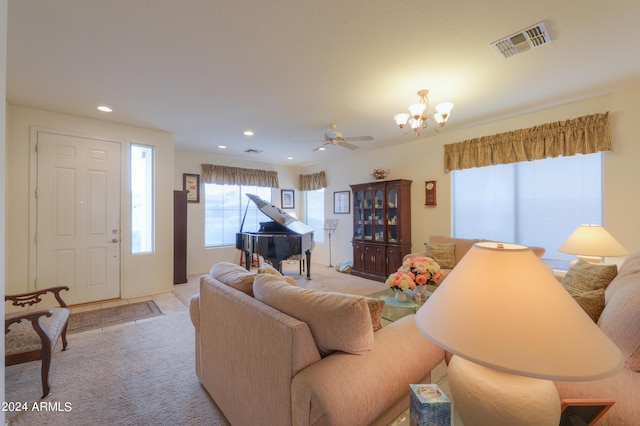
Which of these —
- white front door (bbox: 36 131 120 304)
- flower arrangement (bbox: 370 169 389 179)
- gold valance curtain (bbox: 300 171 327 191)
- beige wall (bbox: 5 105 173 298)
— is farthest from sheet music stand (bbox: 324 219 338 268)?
white front door (bbox: 36 131 120 304)

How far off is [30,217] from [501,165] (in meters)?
6.40

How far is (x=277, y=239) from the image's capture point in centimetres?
469

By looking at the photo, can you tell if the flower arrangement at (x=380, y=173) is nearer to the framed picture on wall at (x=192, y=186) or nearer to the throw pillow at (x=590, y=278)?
the throw pillow at (x=590, y=278)

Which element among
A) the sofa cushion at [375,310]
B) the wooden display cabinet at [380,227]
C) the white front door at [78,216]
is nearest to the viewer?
the sofa cushion at [375,310]

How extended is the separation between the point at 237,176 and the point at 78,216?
3059 millimetres

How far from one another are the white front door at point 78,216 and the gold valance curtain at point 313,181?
4.08 metres

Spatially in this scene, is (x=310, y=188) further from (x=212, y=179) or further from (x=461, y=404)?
(x=461, y=404)

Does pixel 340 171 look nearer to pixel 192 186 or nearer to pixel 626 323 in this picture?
pixel 192 186

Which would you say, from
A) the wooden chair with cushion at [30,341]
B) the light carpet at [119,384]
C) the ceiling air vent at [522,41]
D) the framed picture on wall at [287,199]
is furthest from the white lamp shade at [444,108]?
the framed picture on wall at [287,199]

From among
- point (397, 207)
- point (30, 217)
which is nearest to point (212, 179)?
point (30, 217)

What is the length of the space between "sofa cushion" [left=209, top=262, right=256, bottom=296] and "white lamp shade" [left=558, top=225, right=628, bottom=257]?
3.15 m

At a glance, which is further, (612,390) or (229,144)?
(229,144)

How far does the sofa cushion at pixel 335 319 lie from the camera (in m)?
1.15

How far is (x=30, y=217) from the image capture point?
3398 mm
